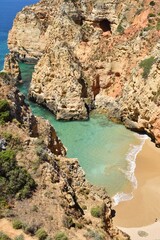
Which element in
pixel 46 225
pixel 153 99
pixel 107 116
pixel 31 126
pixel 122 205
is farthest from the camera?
pixel 107 116

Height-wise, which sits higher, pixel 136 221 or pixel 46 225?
pixel 46 225

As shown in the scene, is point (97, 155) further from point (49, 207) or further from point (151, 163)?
point (49, 207)

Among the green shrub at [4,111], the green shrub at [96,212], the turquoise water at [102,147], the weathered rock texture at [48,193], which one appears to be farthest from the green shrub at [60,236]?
the turquoise water at [102,147]


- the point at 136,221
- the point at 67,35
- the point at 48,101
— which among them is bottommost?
the point at 136,221

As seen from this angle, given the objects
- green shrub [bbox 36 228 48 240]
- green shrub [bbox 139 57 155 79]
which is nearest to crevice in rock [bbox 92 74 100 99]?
green shrub [bbox 139 57 155 79]

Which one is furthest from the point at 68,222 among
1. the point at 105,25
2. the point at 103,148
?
the point at 105,25

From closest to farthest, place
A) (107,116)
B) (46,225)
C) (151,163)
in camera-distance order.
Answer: (46,225) < (151,163) < (107,116)

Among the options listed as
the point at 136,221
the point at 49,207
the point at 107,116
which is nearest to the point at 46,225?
the point at 49,207

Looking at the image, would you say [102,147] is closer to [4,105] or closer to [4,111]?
[4,111]
